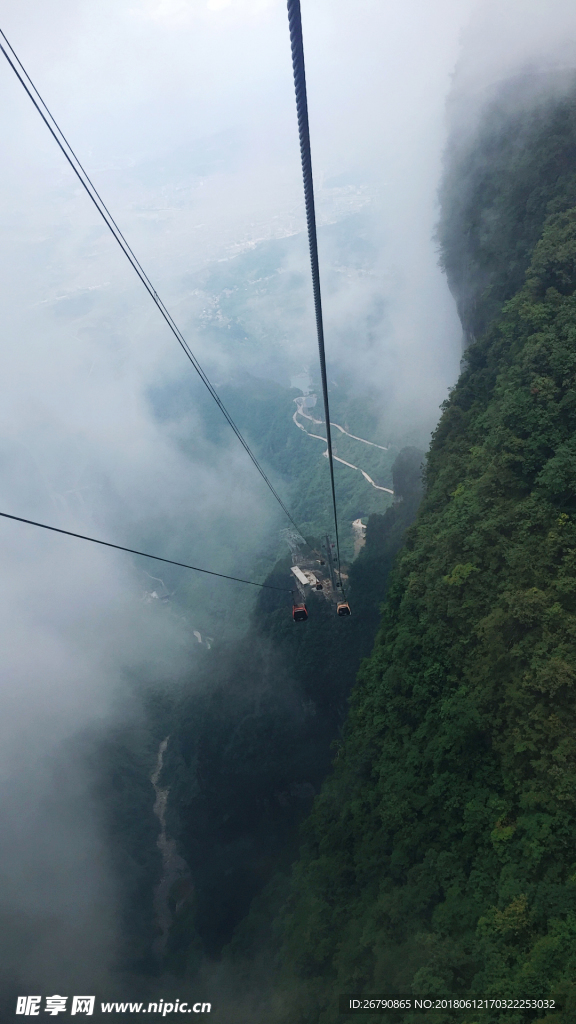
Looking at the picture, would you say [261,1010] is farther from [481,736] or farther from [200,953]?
[481,736]

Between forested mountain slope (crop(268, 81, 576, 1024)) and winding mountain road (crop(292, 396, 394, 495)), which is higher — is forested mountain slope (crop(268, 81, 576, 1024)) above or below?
below

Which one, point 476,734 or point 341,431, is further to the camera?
point 341,431

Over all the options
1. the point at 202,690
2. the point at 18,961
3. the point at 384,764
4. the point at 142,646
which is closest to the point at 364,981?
the point at 384,764

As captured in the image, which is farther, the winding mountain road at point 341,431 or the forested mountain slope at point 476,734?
the winding mountain road at point 341,431

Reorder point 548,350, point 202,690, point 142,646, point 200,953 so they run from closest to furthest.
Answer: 1. point 548,350
2. point 200,953
3. point 202,690
4. point 142,646

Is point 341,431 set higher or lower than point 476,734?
higher

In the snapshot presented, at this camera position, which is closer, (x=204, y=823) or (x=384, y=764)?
(x=384, y=764)

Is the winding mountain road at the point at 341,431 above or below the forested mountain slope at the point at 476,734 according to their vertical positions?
above

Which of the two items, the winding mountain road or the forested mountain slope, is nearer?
the forested mountain slope
